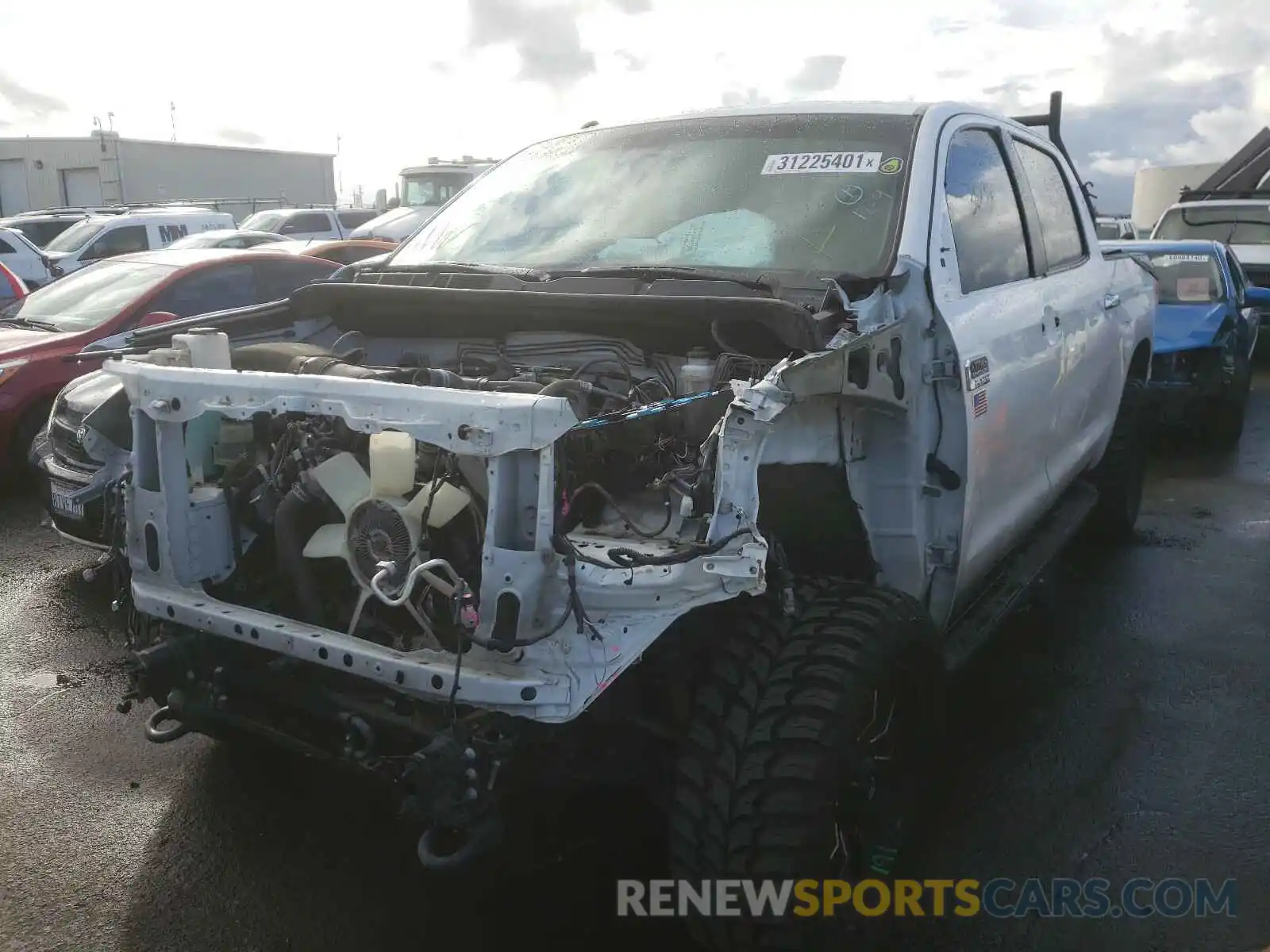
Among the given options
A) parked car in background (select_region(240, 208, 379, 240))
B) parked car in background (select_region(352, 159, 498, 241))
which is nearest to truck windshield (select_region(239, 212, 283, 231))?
parked car in background (select_region(240, 208, 379, 240))

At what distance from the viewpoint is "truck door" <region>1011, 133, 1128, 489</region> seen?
14.2 feet

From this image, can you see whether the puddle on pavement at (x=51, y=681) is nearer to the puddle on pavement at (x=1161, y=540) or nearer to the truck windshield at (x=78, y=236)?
the puddle on pavement at (x=1161, y=540)

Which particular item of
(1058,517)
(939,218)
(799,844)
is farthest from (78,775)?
(1058,517)

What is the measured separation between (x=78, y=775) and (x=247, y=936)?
3.97 feet

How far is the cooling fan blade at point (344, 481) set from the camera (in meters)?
2.71

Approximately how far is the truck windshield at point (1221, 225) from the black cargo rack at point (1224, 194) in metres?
0.52

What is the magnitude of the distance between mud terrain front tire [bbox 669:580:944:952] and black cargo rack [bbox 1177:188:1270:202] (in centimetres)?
1364

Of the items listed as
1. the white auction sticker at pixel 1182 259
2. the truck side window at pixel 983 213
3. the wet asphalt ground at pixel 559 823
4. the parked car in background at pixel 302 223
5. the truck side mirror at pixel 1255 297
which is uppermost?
the truck side window at pixel 983 213

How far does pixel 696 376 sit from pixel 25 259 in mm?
14410

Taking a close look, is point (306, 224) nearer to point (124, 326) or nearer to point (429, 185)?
point (429, 185)

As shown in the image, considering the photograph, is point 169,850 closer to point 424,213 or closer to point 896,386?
point 896,386

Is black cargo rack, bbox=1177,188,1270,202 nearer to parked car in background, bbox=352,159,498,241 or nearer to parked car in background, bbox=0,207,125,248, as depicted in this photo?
parked car in background, bbox=352,159,498,241

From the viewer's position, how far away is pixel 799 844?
7.84 feet

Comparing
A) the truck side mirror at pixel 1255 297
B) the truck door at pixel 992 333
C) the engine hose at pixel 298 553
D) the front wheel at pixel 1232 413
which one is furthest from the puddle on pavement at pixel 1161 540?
the engine hose at pixel 298 553
